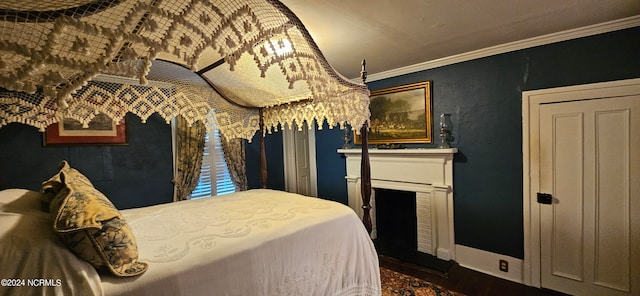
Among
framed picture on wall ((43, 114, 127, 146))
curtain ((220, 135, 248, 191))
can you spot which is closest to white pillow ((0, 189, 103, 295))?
framed picture on wall ((43, 114, 127, 146))

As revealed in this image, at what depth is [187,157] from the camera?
136 inches

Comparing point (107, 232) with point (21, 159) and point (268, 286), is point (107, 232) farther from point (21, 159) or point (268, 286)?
point (21, 159)

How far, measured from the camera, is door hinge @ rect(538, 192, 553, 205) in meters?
2.28

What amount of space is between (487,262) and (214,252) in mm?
2705

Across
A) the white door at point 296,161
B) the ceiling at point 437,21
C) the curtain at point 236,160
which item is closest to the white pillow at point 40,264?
the ceiling at point 437,21

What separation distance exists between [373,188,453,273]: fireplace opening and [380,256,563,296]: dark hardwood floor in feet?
0.97

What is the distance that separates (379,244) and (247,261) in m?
2.48

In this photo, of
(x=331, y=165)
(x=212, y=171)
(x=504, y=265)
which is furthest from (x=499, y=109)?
(x=212, y=171)

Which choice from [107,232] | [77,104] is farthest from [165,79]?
[107,232]

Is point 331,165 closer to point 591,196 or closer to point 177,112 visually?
point 177,112

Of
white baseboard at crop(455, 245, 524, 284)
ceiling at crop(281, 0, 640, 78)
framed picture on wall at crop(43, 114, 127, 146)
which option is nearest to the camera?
ceiling at crop(281, 0, 640, 78)

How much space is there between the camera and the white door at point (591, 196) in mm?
1969

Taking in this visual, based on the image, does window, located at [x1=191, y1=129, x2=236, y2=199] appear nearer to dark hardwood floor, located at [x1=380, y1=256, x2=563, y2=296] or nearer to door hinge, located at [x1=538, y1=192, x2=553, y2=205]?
dark hardwood floor, located at [x1=380, y1=256, x2=563, y2=296]

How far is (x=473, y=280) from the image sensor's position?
2510 millimetres
